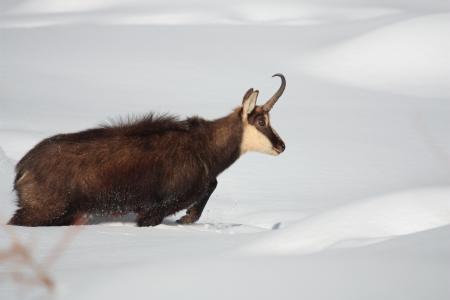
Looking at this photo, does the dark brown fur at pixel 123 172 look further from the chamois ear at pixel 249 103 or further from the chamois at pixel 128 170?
the chamois ear at pixel 249 103

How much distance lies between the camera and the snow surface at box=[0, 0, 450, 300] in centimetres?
436

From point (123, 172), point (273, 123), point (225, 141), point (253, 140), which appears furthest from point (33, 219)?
point (273, 123)

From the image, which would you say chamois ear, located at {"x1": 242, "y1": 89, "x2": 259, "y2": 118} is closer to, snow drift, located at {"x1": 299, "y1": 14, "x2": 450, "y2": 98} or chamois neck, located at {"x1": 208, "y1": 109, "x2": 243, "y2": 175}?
chamois neck, located at {"x1": 208, "y1": 109, "x2": 243, "y2": 175}

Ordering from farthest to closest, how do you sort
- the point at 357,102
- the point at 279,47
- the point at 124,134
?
the point at 279,47 < the point at 357,102 < the point at 124,134

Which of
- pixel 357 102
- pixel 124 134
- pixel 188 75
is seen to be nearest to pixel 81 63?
pixel 188 75

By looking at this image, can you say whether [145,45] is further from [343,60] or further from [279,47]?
[343,60]

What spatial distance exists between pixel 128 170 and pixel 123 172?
0.06m

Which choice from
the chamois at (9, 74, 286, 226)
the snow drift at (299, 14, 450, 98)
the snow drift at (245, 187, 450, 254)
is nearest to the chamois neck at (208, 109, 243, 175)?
the chamois at (9, 74, 286, 226)

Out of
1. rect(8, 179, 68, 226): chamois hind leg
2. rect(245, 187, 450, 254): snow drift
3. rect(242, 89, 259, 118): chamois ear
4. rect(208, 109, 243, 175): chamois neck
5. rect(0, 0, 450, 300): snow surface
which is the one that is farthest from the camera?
rect(242, 89, 259, 118): chamois ear

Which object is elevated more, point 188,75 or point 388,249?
point 388,249

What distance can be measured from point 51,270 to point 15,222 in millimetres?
3383

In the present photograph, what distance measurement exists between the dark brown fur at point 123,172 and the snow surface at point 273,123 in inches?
12.5

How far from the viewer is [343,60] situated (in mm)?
24766

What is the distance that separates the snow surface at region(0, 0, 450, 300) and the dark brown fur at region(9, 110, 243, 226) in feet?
1.04
